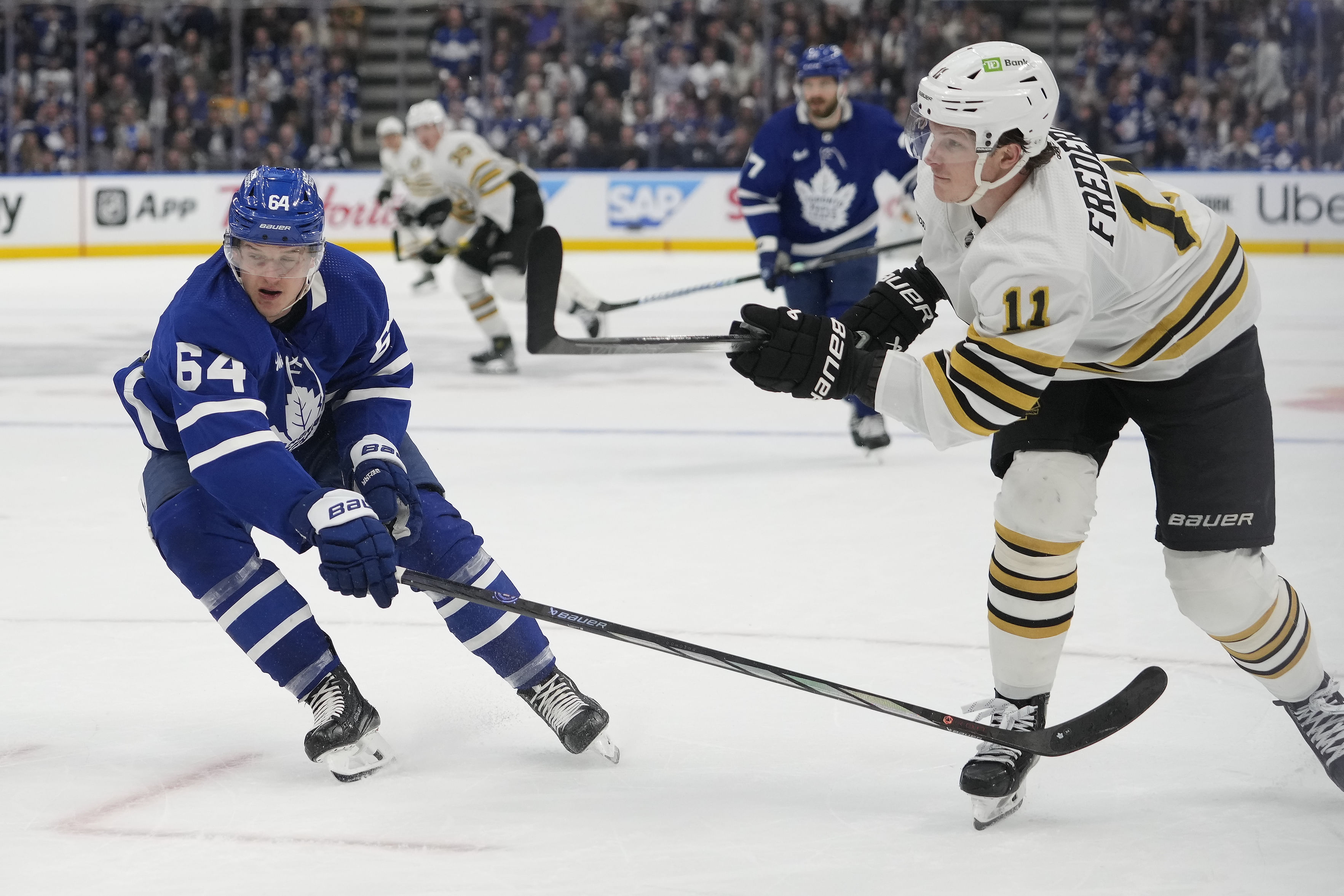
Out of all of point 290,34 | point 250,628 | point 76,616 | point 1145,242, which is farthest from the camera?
point 290,34

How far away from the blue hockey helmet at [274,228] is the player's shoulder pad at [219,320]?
0.03m

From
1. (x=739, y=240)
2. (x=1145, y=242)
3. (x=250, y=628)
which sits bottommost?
(x=739, y=240)

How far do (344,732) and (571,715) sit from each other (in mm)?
314

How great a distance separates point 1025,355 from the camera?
181 centimetres

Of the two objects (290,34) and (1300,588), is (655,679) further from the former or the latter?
(290,34)

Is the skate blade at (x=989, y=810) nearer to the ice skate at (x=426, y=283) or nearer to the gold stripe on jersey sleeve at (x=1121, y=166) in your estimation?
the gold stripe on jersey sleeve at (x=1121, y=166)

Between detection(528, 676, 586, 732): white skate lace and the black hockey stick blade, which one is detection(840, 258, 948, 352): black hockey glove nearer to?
the black hockey stick blade

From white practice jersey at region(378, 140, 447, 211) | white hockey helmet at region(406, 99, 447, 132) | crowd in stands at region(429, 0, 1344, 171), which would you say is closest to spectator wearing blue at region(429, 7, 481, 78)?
crowd in stands at region(429, 0, 1344, 171)

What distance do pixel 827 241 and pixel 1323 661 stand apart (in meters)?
2.69

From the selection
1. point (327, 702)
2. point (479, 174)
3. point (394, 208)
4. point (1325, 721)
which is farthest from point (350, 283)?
point (394, 208)

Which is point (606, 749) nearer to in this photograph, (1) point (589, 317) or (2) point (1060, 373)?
(2) point (1060, 373)

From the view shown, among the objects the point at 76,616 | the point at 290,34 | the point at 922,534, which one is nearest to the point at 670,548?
the point at 922,534

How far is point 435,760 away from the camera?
88.7 inches

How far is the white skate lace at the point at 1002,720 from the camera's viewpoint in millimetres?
2035
